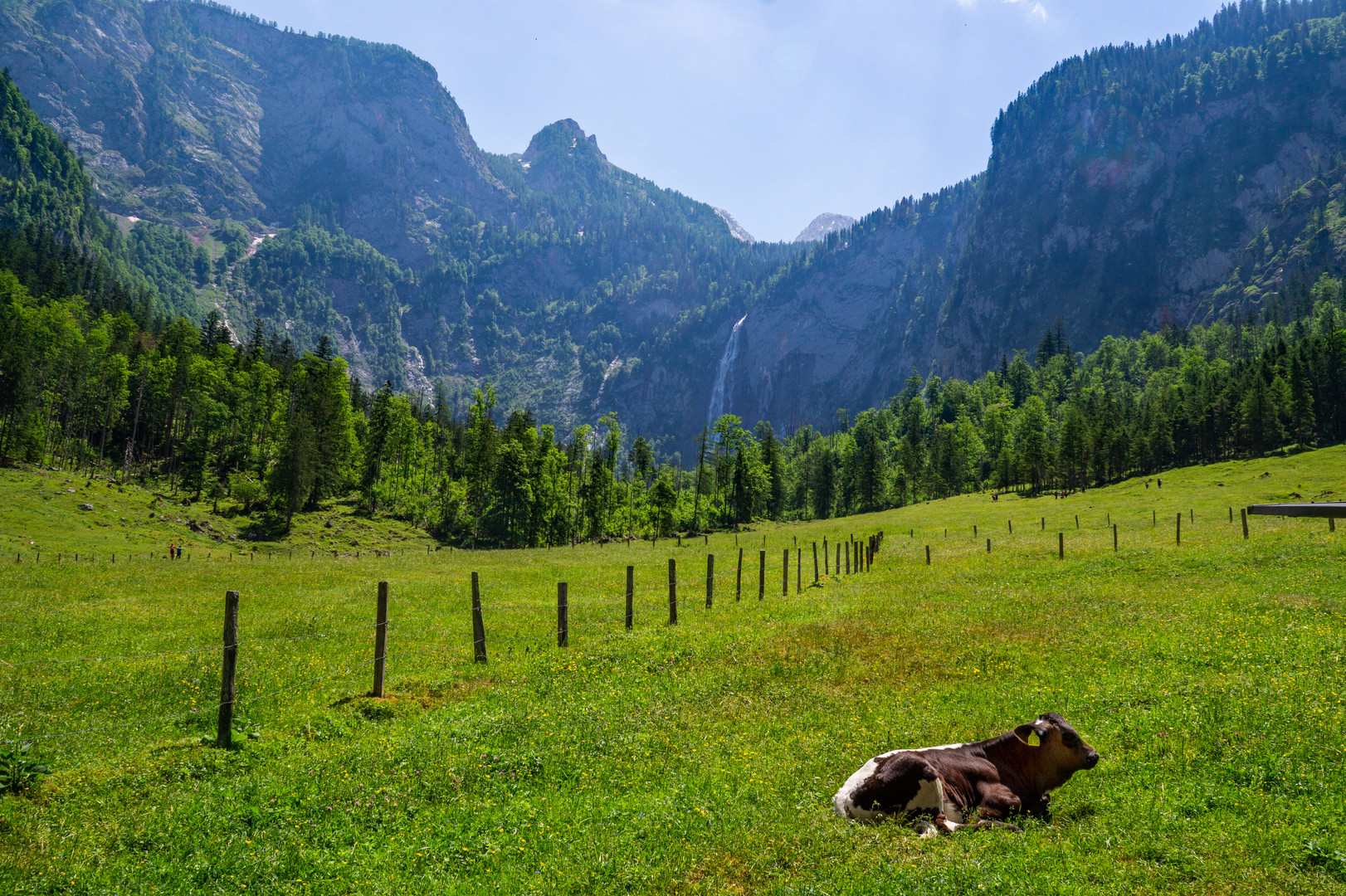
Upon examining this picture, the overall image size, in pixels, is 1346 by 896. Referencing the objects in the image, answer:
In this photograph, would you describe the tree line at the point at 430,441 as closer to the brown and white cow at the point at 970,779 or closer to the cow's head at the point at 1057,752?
the brown and white cow at the point at 970,779

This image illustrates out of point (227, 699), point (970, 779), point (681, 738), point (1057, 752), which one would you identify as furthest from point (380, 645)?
point (1057, 752)

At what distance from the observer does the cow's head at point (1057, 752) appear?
9516mm

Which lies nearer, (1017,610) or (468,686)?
(468,686)

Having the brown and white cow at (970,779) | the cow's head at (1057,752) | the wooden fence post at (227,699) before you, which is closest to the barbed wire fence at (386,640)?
the wooden fence post at (227,699)

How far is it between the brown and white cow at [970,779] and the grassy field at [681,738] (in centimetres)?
38

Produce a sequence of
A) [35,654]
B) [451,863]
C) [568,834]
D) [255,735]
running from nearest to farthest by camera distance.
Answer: [451,863], [568,834], [255,735], [35,654]

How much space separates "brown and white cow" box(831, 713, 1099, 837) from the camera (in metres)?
8.97

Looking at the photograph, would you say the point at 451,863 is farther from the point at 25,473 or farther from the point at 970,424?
the point at 970,424

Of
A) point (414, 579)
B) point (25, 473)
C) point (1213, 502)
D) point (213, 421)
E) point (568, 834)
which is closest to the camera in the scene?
point (568, 834)

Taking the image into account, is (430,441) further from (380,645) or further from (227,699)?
(227,699)

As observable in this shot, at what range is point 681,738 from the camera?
11969mm

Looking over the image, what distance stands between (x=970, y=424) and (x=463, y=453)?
117 m

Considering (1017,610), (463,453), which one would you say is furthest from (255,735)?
(463,453)

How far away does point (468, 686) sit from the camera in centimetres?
1570
